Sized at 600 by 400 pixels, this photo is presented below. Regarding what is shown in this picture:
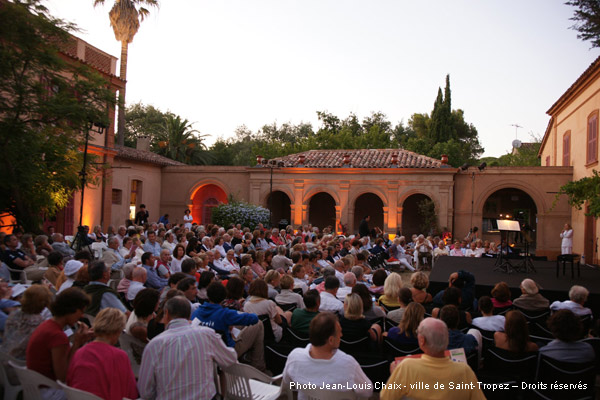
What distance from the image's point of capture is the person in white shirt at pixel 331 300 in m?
5.50

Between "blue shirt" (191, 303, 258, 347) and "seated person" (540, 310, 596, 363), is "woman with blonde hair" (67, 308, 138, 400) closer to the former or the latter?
"blue shirt" (191, 303, 258, 347)

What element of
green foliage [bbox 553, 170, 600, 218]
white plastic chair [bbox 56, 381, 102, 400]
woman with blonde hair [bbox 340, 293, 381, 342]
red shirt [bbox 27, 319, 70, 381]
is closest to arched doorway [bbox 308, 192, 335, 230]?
green foliage [bbox 553, 170, 600, 218]

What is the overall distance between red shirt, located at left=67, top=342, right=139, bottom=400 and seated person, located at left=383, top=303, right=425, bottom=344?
236cm

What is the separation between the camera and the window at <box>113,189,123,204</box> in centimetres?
2055

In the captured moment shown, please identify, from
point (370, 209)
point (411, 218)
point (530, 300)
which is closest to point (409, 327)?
point (530, 300)

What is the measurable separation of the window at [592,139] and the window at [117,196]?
706 inches

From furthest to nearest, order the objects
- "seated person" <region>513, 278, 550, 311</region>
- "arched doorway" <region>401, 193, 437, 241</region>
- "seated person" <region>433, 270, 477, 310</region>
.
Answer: "arched doorway" <region>401, 193, 437, 241</region>
"seated person" <region>433, 270, 477, 310</region>
"seated person" <region>513, 278, 550, 311</region>

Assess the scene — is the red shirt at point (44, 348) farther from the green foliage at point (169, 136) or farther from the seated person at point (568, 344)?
the green foliage at point (169, 136)

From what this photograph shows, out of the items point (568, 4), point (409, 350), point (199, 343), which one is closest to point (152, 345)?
point (199, 343)

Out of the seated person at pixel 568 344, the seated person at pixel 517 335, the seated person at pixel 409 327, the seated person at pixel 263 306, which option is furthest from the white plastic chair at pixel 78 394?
the seated person at pixel 568 344

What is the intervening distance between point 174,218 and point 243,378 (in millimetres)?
20774

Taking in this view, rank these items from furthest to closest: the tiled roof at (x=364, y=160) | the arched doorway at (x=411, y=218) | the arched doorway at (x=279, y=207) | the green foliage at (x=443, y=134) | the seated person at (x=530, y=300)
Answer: the green foliage at (x=443, y=134), the arched doorway at (x=279, y=207), the arched doorway at (x=411, y=218), the tiled roof at (x=364, y=160), the seated person at (x=530, y=300)

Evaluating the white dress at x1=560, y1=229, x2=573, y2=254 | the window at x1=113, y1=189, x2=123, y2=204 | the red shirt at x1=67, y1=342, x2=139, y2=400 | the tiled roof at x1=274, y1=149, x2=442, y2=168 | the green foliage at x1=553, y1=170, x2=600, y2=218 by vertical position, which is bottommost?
the red shirt at x1=67, y1=342, x2=139, y2=400

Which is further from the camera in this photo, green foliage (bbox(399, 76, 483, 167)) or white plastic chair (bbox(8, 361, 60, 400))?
green foliage (bbox(399, 76, 483, 167))
